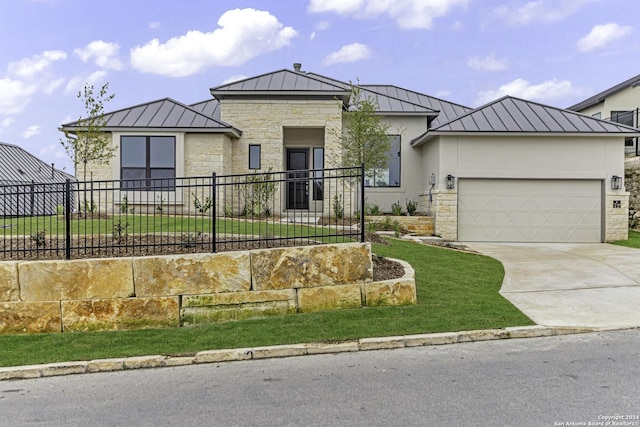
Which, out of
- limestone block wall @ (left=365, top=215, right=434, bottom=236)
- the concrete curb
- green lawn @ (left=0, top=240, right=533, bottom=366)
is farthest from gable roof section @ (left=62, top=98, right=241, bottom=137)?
the concrete curb

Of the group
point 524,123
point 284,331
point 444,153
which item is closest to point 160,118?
point 444,153

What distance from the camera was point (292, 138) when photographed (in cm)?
1956

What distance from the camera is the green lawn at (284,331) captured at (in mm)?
6090

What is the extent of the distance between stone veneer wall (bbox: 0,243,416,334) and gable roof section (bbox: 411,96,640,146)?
33.5ft

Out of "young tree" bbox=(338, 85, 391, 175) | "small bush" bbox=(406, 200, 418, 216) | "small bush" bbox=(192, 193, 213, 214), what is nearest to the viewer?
"small bush" bbox=(192, 193, 213, 214)

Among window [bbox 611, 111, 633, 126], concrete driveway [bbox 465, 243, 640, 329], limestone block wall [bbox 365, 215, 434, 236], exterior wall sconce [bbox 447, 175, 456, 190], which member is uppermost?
window [bbox 611, 111, 633, 126]

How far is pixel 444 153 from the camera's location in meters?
16.4

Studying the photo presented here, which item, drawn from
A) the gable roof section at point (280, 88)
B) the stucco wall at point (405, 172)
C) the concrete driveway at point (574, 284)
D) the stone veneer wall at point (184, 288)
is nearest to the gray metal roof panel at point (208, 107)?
the gable roof section at point (280, 88)

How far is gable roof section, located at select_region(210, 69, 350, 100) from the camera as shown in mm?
17656

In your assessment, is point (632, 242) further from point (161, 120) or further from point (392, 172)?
point (161, 120)

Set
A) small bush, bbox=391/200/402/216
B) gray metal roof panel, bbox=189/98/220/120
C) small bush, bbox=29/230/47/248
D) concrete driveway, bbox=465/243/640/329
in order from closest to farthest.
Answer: concrete driveway, bbox=465/243/640/329, small bush, bbox=29/230/47/248, small bush, bbox=391/200/402/216, gray metal roof panel, bbox=189/98/220/120

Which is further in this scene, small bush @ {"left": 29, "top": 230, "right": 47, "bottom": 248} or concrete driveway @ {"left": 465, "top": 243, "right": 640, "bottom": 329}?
small bush @ {"left": 29, "top": 230, "right": 47, "bottom": 248}

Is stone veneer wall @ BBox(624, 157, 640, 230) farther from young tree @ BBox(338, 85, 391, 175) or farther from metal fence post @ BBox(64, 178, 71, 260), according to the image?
metal fence post @ BBox(64, 178, 71, 260)

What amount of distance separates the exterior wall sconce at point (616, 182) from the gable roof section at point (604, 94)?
1125 centimetres
